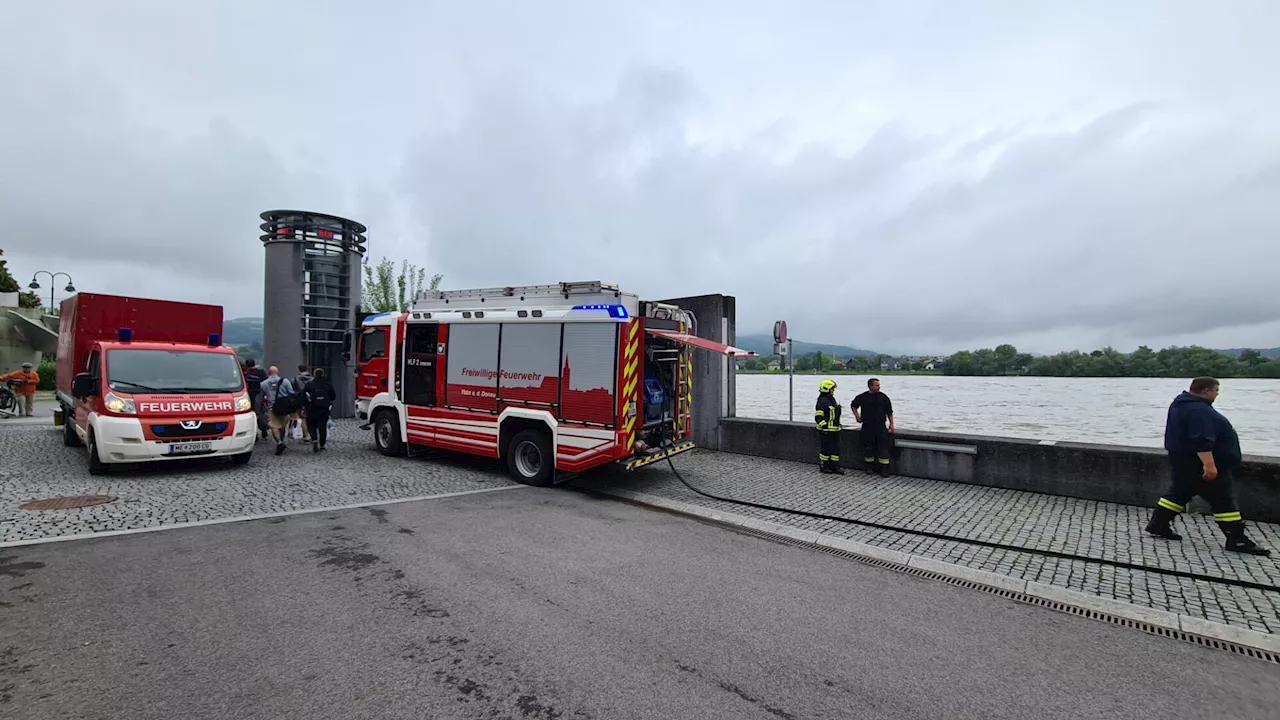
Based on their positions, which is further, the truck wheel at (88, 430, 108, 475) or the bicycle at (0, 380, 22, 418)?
the bicycle at (0, 380, 22, 418)

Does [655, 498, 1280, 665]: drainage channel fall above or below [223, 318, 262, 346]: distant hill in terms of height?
below

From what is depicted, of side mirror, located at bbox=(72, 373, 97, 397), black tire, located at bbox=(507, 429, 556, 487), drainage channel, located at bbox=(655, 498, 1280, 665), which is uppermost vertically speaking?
side mirror, located at bbox=(72, 373, 97, 397)

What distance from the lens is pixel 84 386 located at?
8.62 metres

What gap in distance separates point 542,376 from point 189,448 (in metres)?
5.24

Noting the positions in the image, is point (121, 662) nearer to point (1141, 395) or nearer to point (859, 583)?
point (859, 583)

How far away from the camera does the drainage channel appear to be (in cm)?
382

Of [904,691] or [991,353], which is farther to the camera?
[991,353]

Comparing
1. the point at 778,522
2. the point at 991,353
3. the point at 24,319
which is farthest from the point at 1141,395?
the point at 24,319

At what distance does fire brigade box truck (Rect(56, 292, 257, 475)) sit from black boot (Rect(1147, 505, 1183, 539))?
11696 mm

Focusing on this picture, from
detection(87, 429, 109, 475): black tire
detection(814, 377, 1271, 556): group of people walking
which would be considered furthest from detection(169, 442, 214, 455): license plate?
detection(814, 377, 1271, 556): group of people walking

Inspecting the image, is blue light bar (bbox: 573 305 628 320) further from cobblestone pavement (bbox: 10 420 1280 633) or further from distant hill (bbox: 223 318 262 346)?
distant hill (bbox: 223 318 262 346)

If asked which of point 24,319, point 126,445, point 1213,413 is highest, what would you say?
point 24,319

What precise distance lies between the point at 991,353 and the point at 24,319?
141 ft

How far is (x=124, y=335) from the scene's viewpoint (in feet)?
32.0
